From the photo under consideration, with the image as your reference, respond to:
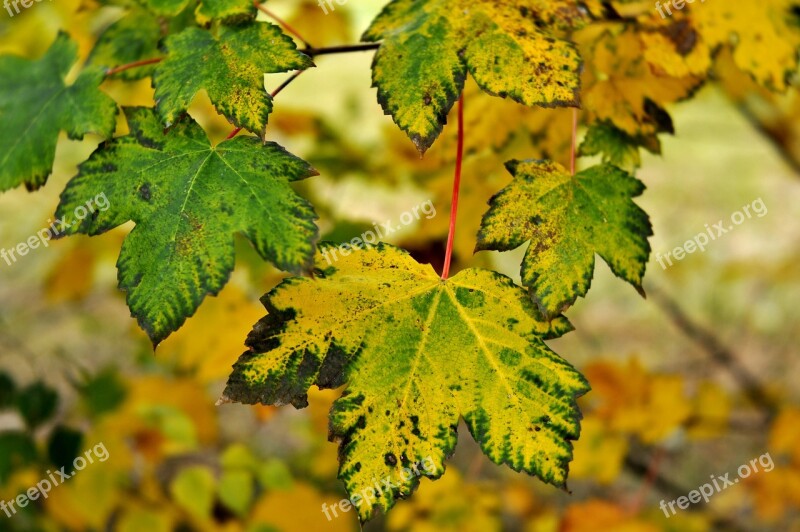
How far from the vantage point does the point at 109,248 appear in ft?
7.11

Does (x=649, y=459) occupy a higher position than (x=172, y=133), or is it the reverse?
(x=172, y=133)

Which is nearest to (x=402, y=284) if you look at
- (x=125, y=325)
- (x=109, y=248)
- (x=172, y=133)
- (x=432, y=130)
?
(x=432, y=130)

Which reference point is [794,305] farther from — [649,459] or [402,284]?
[402,284]

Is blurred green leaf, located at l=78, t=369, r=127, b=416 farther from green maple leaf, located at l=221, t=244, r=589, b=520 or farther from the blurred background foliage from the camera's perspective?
green maple leaf, located at l=221, t=244, r=589, b=520

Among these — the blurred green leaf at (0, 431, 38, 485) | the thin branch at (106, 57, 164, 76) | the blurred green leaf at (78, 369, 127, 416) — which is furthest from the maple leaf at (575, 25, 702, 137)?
the blurred green leaf at (0, 431, 38, 485)

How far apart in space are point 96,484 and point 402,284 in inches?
42.8

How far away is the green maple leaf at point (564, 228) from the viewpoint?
0.63 metres

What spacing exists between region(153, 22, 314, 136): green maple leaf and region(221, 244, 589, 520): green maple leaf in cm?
15

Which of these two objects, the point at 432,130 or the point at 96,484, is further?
the point at 96,484

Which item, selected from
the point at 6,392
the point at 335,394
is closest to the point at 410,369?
the point at 335,394

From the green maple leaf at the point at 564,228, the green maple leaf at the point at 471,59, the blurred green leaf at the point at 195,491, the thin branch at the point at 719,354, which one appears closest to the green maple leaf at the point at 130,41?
the green maple leaf at the point at 471,59

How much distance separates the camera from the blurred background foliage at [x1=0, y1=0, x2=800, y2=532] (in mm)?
1427

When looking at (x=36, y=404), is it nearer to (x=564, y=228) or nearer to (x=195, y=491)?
(x=195, y=491)

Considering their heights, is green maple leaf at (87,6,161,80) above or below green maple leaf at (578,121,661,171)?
above
